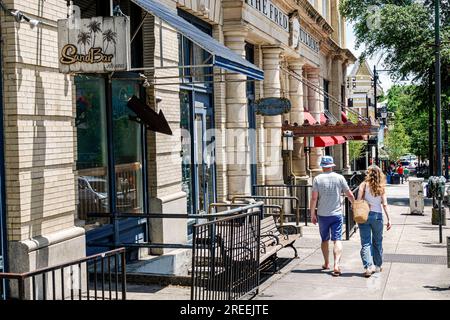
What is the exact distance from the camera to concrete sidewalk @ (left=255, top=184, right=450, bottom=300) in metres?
8.73

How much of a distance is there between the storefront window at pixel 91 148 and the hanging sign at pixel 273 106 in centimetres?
777

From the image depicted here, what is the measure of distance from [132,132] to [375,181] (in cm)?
390

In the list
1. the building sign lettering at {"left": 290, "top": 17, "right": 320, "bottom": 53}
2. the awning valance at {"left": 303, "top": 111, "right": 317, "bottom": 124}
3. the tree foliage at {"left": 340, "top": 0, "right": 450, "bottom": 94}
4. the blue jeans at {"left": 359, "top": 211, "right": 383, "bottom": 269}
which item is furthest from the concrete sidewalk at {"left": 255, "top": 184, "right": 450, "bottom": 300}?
the tree foliage at {"left": 340, "top": 0, "right": 450, "bottom": 94}

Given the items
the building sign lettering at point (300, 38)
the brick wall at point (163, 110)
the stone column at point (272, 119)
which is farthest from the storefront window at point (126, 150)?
the building sign lettering at point (300, 38)

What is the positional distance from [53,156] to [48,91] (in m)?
0.74

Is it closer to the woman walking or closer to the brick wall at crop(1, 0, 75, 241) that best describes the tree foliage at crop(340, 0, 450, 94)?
the woman walking

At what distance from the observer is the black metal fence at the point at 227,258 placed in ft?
23.1

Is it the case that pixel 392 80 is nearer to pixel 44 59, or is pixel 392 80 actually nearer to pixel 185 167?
pixel 185 167

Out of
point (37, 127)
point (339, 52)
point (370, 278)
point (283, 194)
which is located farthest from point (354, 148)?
point (37, 127)

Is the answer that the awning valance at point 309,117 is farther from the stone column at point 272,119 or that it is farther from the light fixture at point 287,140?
the stone column at point 272,119

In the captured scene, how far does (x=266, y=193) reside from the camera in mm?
17922
